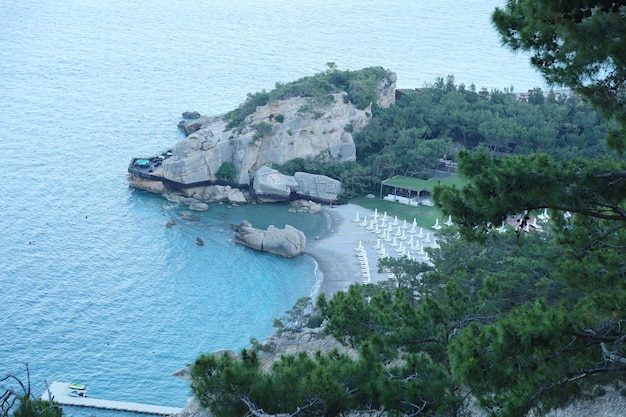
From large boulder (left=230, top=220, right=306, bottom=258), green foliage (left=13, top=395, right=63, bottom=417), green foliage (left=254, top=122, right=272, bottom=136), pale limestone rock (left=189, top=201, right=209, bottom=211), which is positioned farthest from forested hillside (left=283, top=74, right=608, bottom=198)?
green foliage (left=13, top=395, right=63, bottom=417)

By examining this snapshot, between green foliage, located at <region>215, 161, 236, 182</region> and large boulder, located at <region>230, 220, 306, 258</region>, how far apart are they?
6.00 m

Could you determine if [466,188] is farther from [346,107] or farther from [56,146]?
[56,146]

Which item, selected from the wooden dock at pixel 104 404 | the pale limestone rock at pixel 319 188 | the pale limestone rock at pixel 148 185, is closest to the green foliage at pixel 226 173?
the pale limestone rock at pixel 148 185

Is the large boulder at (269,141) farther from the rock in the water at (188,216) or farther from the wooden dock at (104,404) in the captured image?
the wooden dock at (104,404)

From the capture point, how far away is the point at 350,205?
39.0 m

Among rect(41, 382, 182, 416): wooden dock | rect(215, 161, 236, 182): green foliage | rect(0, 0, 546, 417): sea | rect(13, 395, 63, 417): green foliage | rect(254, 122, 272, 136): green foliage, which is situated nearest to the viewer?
rect(13, 395, 63, 417): green foliage

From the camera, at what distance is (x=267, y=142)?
1613 inches

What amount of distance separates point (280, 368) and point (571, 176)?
4.10 m

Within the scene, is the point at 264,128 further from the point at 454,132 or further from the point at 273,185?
the point at 454,132

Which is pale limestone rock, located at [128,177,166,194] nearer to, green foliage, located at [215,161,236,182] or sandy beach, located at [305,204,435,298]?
green foliage, located at [215,161,236,182]

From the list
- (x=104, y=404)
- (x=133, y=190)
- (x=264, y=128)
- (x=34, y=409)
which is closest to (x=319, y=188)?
(x=264, y=128)

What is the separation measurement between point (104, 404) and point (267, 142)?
20.7m

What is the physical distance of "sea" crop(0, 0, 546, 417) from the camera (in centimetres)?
2628

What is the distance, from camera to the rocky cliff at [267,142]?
3994cm
